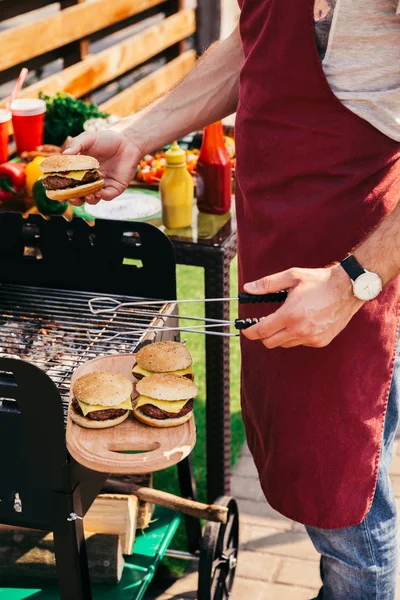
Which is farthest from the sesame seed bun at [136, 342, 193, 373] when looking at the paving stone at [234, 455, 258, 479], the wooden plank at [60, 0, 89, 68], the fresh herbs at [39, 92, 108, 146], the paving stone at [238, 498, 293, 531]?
the wooden plank at [60, 0, 89, 68]

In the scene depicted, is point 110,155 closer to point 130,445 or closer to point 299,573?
point 130,445

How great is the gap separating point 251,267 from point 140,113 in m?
0.75

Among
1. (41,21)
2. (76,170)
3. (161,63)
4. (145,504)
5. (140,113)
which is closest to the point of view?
(76,170)

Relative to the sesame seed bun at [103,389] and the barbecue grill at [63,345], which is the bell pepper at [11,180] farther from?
the sesame seed bun at [103,389]

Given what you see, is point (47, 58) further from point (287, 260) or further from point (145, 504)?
point (287, 260)

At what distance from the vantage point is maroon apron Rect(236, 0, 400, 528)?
77.6 inches

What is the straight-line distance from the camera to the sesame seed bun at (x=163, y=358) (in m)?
2.17

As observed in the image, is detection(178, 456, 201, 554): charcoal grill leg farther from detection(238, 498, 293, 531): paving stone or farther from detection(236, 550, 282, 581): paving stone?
detection(238, 498, 293, 531): paving stone

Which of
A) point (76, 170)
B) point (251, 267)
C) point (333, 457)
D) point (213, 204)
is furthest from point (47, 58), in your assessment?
point (333, 457)

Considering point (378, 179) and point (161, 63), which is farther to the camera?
point (161, 63)

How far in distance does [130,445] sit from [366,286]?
2.30 feet

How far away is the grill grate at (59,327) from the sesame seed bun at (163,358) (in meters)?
0.22

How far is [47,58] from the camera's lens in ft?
19.0

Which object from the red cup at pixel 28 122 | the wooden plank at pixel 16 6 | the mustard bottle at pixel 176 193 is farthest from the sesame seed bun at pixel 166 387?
the wooden plank at pixel 16 6
